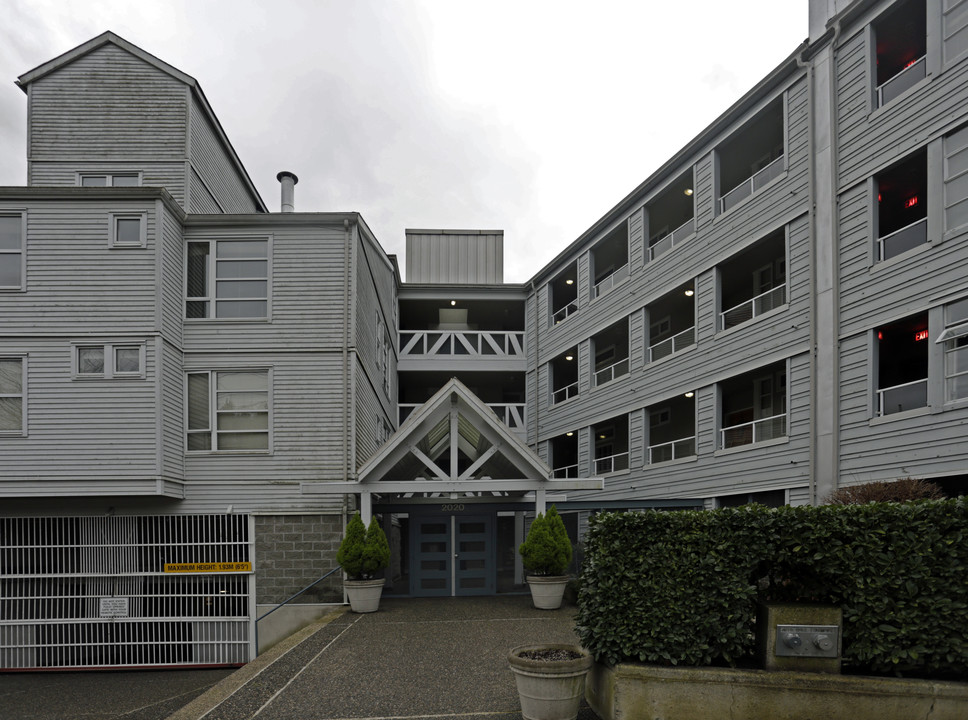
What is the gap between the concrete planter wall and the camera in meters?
5.97

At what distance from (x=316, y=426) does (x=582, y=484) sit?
228 inches

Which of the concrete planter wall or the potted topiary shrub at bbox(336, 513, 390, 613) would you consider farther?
the potted topiary shrub at bbox(336, 513, 390, 613)

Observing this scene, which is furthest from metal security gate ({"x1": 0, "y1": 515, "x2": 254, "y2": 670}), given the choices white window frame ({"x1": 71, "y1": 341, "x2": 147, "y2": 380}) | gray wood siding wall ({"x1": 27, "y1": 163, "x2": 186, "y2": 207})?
gray wood siding wall ({"x1": 27, "y1": 163, "x2": 186, "y2": 207})

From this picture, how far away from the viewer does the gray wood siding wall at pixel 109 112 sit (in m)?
16.4

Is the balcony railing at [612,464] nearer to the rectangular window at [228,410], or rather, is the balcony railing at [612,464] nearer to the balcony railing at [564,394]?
the balcony railing at [564,394]

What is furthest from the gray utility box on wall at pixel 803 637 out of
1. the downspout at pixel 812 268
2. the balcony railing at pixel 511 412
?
the balcony railing at pixel 511 412

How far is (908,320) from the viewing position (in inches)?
477

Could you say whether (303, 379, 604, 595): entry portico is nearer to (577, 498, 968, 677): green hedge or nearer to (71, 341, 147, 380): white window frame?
(71, 341, 147, 380): white window frame

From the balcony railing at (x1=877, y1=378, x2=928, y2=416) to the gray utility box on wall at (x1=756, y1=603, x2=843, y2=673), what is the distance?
681 centimetres

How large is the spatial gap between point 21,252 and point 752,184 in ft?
51.7

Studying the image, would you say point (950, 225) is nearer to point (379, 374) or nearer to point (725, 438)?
point (725, 438)

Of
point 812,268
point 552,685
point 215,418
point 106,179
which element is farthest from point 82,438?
point 812,268

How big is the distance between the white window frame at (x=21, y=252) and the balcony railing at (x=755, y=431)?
50.5 feet

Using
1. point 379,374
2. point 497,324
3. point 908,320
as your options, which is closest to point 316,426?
point 379,374
